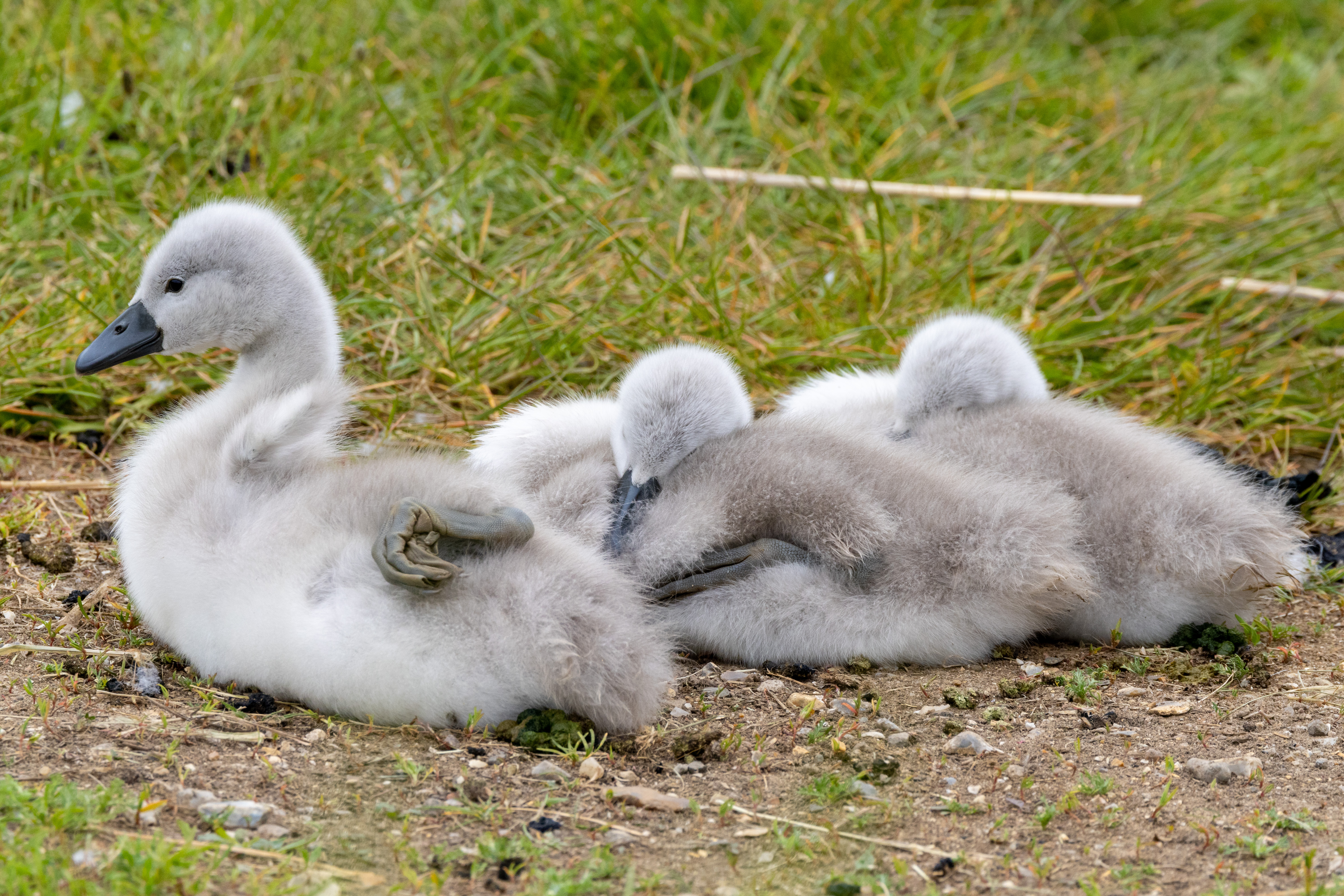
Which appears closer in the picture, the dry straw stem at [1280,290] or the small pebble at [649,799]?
the small pebble at [649,799]

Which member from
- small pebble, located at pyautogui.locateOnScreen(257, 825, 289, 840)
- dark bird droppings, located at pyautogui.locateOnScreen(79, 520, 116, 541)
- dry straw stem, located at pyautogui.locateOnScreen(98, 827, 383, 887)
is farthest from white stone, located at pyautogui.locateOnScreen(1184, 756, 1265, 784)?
dark bird droppings, located at pyautogui.locateOnScreen(79, 520, 116, 541)

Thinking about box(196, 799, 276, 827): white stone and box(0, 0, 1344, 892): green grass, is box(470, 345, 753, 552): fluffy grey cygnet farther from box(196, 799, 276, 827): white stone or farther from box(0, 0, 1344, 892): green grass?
box(196, 799, 276, 827): white stone

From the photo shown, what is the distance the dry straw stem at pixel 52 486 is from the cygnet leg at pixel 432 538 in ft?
6.03

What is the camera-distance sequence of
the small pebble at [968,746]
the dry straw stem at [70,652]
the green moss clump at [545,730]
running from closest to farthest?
the green moss clump at [545,730] < the small pebble at [968,746] < the dry straw stem at [70,652]

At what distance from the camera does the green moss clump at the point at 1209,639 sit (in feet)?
11.9

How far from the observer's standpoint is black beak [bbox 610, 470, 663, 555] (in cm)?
348

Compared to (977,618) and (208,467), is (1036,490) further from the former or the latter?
(208,467)

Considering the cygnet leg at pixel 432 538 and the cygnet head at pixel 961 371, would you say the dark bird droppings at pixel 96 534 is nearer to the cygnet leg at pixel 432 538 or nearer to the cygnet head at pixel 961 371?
the cygnet leg at pixel 432 538

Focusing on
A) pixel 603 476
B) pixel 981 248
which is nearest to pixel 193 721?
pixel 603 476

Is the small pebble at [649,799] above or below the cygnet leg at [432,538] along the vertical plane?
below

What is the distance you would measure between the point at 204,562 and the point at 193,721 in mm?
362

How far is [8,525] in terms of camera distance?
3918 millimetres

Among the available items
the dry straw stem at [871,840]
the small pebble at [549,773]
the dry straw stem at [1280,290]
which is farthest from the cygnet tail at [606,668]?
the dry straw stem at [1280,290]

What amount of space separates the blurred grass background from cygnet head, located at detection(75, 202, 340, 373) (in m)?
1.12
